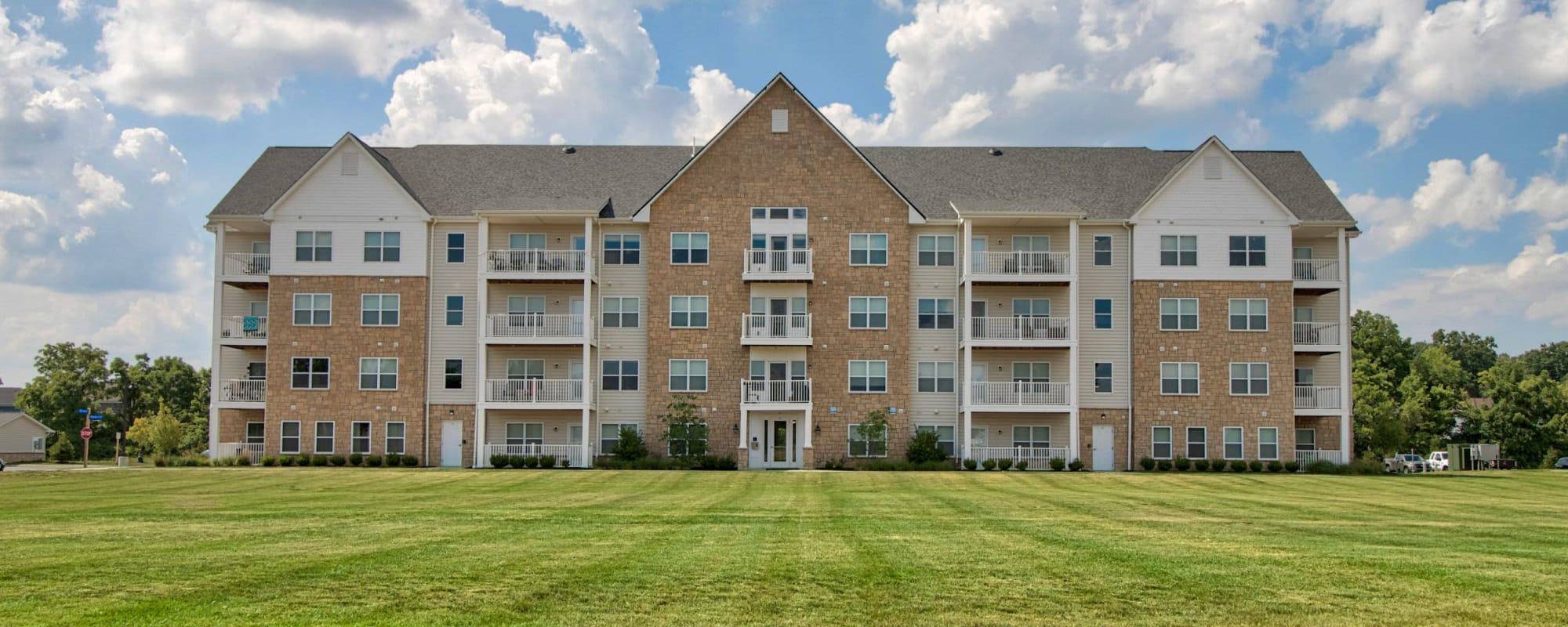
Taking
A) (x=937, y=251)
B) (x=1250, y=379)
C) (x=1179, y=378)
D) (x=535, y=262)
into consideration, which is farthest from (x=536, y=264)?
(x=1250, y=379)

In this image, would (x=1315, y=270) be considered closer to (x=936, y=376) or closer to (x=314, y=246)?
(x=936, y=376)

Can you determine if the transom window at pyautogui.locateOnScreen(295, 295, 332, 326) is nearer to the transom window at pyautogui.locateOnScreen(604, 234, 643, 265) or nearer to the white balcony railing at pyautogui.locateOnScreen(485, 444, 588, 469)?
the white balcony railing at pyautogui.locateOnScreen(485, 444, 588, 469)

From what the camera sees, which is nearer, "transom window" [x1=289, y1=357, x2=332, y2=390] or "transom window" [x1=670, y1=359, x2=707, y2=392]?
"transom window" [x1=670, y1=359, x2=707, y2=392]

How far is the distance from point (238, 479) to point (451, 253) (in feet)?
46.4

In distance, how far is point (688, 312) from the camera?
46156 millimetres

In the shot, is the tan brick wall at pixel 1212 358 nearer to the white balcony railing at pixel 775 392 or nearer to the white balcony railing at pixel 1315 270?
the white balcony railing at pixel 1315 270

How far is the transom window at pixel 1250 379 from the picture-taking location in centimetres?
4628

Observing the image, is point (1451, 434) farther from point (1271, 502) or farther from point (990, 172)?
point (1271, 502)

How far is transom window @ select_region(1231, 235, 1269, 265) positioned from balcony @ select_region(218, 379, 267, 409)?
36384 millimetres

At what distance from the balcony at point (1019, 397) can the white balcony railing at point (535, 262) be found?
591 inches

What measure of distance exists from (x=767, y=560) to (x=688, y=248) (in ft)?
107

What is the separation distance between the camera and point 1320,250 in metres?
48.7

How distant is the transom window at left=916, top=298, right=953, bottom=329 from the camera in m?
46.5


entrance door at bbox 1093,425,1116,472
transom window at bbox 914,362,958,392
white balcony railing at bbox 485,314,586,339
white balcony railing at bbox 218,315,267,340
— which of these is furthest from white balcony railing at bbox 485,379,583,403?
entrance door at bbox 1093,425,1116,472
